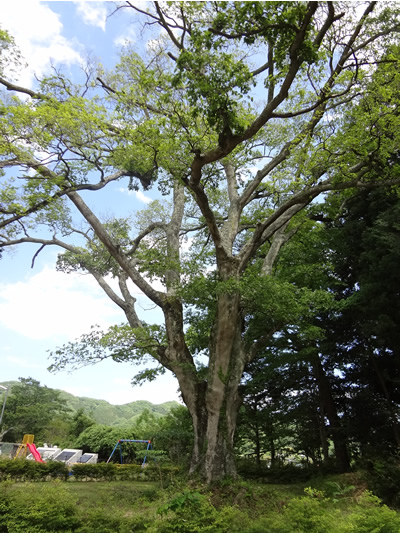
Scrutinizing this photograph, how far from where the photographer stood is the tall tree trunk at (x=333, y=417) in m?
12.7

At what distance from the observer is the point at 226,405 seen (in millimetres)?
8750

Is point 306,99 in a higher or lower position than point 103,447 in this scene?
higher

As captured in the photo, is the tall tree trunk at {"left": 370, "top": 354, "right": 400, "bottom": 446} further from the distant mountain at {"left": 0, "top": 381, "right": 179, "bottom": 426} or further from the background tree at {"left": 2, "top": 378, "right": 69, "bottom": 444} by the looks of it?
the distant mountain at {"left": 0, "top": 381, "right": 179, "bottom": 426}

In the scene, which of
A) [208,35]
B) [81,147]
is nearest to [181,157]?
[81,147]

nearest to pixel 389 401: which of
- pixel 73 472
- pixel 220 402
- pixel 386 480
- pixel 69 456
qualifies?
pixel 386 480

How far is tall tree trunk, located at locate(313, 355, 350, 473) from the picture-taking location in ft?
41.6

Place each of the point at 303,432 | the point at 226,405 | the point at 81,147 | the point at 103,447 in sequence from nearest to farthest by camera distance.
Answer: the point at 226,405 < the point at 81,147 < the point at 303,432 < the point at 103,447

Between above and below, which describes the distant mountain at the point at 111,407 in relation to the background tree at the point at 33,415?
above

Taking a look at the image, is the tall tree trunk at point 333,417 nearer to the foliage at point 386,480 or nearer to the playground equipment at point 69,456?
the foliage at point 386,480

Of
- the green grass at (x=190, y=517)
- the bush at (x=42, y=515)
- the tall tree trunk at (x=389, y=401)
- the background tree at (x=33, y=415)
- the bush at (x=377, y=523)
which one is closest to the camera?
the bush at (x=377, y=523)

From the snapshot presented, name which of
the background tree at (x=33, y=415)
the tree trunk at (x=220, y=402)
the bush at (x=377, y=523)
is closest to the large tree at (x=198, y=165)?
the tree trunk at (x=220, y=402)

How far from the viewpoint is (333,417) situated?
13.2m

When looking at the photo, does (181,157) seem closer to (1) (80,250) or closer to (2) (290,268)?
(1) (80,250)

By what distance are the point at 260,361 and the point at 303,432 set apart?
3278mm
